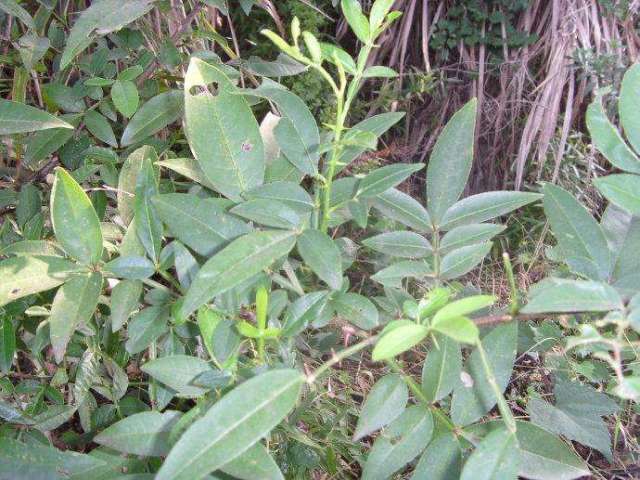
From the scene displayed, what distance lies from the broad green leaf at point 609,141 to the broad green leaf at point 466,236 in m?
0.10

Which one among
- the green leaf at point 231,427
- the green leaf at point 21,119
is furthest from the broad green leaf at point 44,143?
the green leaf at point 231,427

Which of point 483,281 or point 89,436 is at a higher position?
point 89,436


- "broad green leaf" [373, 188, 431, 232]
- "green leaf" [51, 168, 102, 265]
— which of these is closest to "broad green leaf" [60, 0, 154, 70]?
"green leaf" [51, 168, 102, 265]

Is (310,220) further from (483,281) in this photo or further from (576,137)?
(576,137)

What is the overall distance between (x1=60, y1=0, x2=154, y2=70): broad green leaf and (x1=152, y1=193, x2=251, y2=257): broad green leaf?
→ 0.93 feet

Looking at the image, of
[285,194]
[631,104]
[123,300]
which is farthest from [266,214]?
[631,104]

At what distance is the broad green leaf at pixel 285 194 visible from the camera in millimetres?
406

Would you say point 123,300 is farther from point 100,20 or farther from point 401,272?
point 100,20

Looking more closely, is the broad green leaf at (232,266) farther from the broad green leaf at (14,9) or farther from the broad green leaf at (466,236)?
the broad green leaf at (14,9)

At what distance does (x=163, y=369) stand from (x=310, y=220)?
0.15m

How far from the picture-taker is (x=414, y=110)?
204cm

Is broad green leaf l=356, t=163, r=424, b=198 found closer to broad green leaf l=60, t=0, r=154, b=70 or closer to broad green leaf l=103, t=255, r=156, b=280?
broad green leaf l=103, t=255, r=156, b=280

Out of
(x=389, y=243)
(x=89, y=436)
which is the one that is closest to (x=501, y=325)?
(x=389, y=243)

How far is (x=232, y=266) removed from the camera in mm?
337
